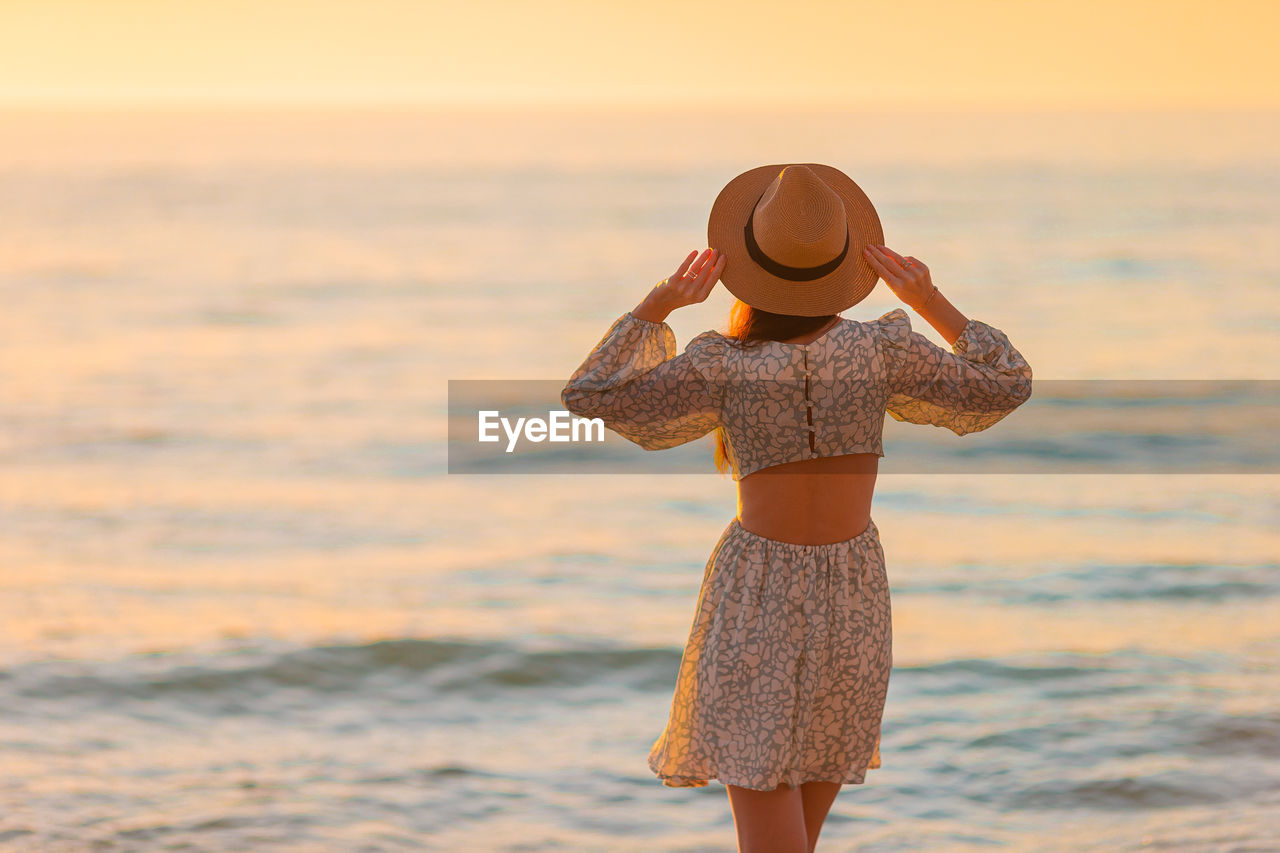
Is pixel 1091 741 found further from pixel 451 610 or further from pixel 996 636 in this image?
pixel 451 610

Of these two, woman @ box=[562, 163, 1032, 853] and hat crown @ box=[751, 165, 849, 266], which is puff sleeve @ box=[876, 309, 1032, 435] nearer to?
woman @ box=[562, 163, 1032, 853]

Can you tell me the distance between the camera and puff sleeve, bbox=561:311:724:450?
2.60 m

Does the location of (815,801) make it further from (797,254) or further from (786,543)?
(797,254)

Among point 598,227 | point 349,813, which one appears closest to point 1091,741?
point 349,813

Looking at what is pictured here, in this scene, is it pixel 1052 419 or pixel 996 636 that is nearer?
pixel 996 636

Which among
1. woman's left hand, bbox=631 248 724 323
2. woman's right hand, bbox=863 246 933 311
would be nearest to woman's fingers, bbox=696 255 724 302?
woman's left hand, bbox=631 248 724 323

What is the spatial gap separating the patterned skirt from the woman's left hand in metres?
0.47

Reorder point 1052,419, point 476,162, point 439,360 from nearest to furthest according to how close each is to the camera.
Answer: point 1052,419 → point 439,360 → point 476,162

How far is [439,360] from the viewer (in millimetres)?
18547

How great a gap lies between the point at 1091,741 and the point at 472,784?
7.77 feet

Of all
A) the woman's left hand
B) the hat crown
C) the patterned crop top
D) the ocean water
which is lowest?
the ocean water

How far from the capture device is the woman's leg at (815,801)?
2.85 m

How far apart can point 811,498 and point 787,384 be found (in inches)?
9.6

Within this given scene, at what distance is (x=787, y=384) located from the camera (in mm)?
2584
